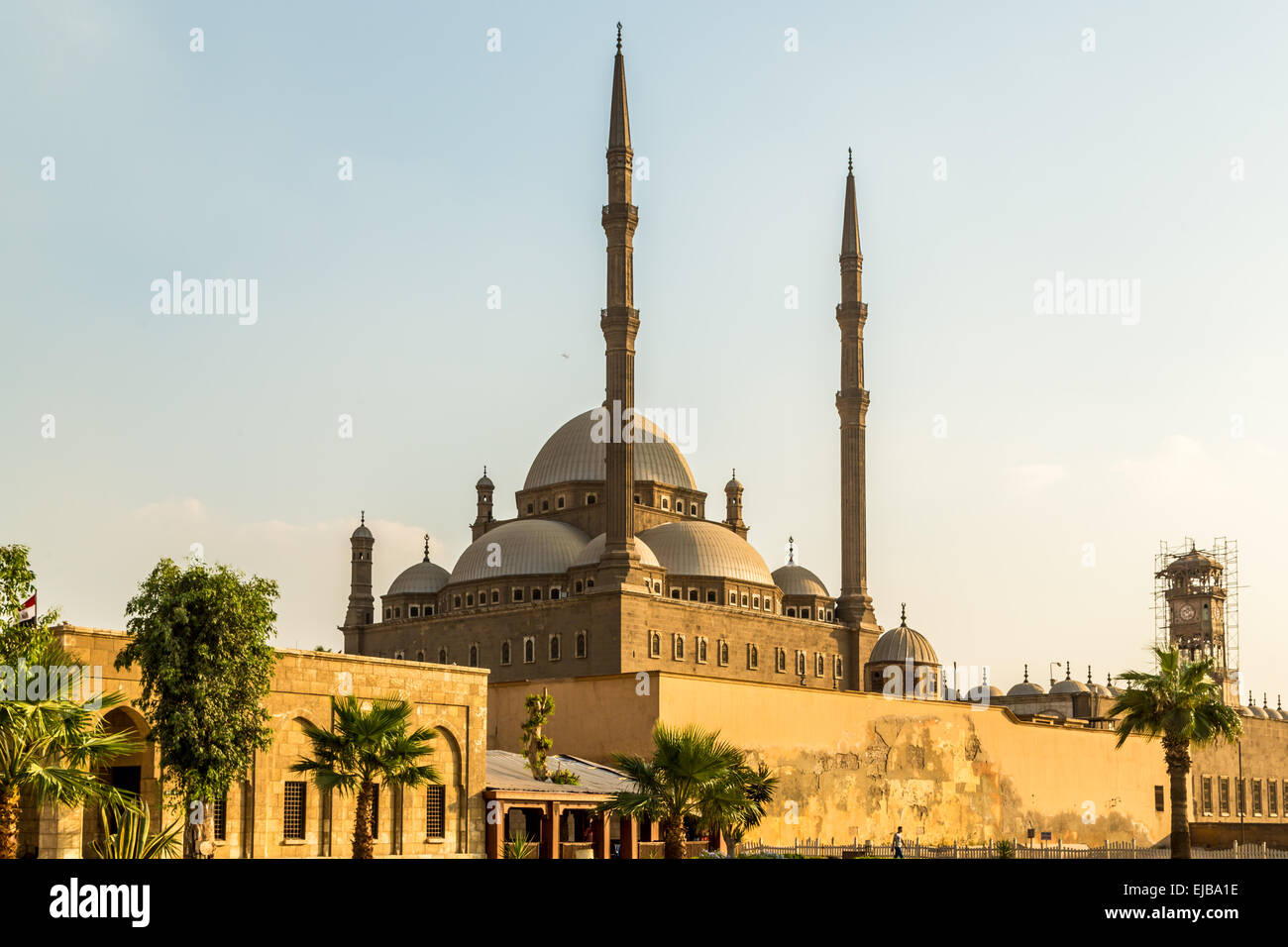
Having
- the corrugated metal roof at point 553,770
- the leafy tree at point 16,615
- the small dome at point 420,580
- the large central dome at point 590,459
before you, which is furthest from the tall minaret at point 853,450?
the leafy tree at point 16,615

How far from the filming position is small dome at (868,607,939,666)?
68.2 meters

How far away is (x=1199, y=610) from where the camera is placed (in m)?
95.9

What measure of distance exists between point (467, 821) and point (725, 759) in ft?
28.8

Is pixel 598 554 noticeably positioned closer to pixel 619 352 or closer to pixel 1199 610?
pixel 619 352

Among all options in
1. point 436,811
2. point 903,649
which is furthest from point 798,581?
point 436,811

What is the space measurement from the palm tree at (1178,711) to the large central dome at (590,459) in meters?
37.2

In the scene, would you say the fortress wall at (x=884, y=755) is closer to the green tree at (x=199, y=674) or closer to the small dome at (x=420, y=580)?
the green tree at (x=199, y=674)

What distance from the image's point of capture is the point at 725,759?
28.3m

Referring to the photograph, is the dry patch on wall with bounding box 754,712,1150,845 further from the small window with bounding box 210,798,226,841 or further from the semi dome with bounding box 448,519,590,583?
the small window with bounding box 210,798,226,841

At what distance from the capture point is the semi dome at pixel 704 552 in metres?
65.5

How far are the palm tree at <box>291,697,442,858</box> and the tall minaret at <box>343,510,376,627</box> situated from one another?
4476cm

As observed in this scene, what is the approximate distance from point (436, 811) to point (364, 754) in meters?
6.47
